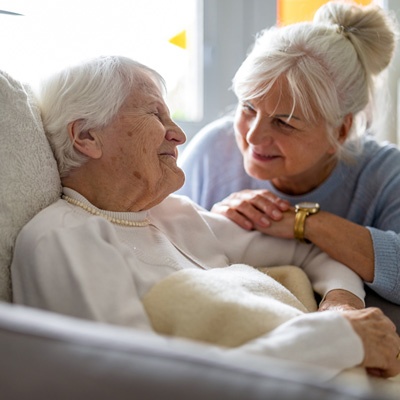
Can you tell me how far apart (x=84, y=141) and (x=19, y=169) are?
17cm

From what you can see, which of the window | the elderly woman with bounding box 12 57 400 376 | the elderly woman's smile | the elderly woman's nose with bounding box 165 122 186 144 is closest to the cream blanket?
the elderly woman with bounding box 12 57 400 376

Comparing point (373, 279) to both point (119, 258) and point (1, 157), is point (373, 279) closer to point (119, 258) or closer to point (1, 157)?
point (119, 258)

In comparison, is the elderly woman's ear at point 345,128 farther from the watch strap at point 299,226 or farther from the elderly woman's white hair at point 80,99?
the elderly woman's white hair at point 80,99

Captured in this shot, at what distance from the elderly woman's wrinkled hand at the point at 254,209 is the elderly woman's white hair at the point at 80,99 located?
528 mm

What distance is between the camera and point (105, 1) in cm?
248

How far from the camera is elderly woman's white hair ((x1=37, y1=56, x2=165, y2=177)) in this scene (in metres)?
1.54

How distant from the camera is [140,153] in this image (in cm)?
156

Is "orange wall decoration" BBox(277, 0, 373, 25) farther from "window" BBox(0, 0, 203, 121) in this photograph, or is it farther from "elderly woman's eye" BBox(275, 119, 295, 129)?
"elderly woman's eye" BBox(275, 119, 295, 129)

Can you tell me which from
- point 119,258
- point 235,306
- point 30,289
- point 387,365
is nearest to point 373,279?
point 387,365

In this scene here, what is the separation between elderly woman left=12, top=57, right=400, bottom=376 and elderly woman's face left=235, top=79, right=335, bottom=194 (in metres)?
0.22

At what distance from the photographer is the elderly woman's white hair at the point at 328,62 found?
194cm

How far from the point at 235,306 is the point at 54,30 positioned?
1.34 metres

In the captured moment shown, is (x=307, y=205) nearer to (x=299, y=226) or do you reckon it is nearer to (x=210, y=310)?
(x=299, y=226)

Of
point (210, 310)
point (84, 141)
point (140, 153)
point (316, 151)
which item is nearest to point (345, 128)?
point (316, 151)
